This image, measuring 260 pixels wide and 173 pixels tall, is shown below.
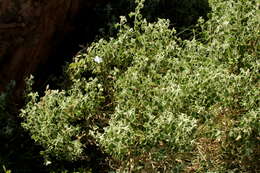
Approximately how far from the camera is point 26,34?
4.65m

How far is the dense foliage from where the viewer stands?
13.2 feet

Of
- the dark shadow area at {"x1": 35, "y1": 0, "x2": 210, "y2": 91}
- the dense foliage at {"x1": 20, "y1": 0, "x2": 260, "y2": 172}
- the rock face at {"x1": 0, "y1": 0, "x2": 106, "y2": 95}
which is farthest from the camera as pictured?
the dark shadow area at {"x1": 35, "y1": 0, "x2": 210, "y2": 91}

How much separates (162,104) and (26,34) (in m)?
1.28

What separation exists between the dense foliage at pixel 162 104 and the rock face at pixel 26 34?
0.99 ft

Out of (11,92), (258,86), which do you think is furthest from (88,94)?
(258,86)

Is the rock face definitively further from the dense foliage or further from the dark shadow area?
the dense foliage

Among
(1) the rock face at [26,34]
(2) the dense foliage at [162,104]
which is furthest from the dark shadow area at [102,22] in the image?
(2) the dense foliage at [162,104]

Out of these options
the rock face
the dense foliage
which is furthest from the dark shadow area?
the dense foliage

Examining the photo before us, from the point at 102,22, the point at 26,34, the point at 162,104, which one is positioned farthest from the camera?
the point at 102,22

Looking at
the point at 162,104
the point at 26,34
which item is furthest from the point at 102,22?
the point at 162,104

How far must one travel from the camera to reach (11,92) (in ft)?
14.8

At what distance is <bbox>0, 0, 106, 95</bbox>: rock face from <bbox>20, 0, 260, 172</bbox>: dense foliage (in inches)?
11.8

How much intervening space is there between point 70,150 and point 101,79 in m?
0.77

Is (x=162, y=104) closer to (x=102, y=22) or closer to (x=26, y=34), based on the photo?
(x=26, y=34)
